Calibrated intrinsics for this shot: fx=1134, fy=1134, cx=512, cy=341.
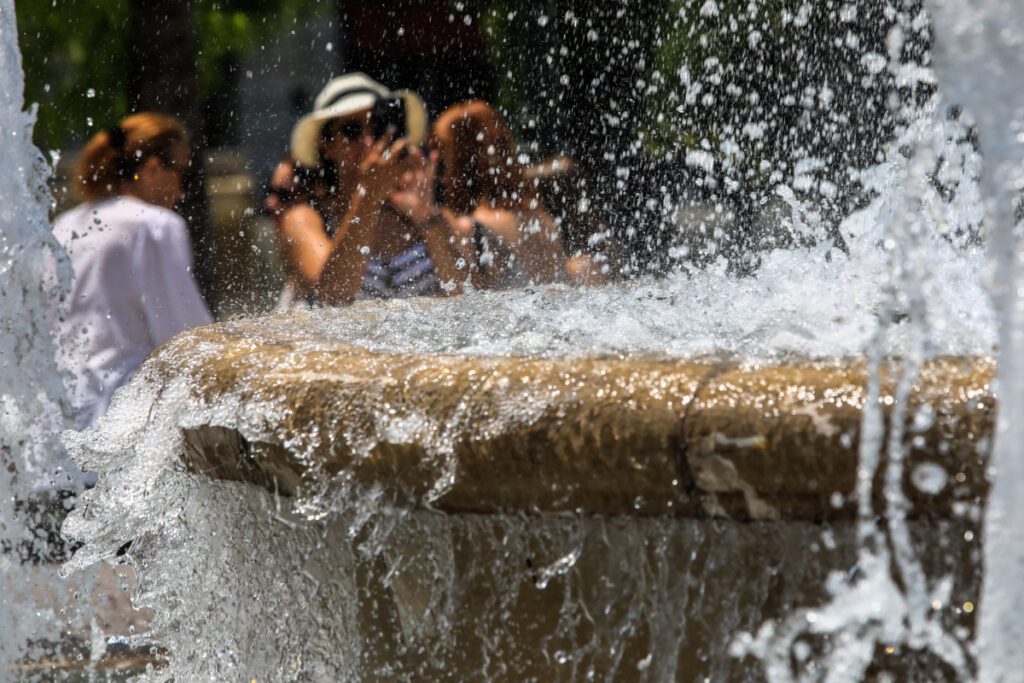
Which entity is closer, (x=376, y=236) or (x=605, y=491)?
(x=605, y=491)

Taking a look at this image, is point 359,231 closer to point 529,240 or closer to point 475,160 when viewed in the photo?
point 475,160

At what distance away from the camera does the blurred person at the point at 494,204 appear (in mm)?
3877

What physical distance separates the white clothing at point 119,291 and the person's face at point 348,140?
0.66 meters

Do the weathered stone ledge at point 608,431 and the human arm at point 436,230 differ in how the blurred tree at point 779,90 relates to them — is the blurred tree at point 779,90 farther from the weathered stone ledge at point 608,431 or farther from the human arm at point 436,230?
the weathered stone ledge at point 608,431

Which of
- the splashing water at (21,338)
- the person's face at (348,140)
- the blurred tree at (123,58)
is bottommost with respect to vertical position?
the splashing water at (21,338)

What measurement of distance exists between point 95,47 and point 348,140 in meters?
4.42

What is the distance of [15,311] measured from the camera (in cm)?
323

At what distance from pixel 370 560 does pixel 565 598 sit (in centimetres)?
29

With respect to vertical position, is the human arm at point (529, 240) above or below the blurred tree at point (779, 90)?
below

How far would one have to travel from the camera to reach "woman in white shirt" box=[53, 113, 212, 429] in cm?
338

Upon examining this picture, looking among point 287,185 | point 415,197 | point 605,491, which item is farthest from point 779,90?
point 605,491

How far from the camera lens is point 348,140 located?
4000 millimetres

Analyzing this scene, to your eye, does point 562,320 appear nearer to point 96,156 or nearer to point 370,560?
point 370,560

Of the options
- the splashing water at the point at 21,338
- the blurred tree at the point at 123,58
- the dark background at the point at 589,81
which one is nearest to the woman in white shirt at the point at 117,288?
the splashing water at the point at 21,338
